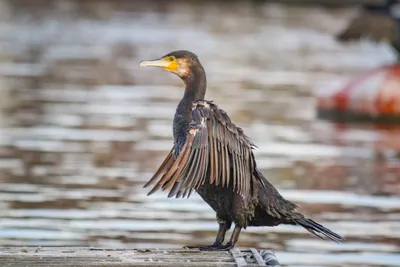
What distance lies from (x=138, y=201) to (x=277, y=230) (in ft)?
5.68

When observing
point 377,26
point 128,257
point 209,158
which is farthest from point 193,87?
point 377,26

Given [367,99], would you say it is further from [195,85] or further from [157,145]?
[195,85]

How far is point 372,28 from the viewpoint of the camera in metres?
21.4

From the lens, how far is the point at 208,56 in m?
34.3

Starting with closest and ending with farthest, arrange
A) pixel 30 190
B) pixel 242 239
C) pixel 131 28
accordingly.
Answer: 1. pixel 242 239
2. pixel 30 190
3. pixel 131 28

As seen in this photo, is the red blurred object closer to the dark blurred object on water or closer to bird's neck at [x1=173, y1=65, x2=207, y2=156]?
the dark blurred object on water

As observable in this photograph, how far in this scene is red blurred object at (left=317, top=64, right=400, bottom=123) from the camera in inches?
810

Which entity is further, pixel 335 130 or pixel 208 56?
pixel 208 56

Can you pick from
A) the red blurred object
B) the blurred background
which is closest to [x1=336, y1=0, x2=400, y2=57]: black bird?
the red blurred object

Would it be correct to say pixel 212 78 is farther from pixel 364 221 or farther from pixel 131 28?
pixel 131 28

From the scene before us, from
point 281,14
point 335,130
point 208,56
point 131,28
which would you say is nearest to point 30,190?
point 335,130

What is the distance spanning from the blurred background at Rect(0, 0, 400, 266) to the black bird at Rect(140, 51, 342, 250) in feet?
6.77

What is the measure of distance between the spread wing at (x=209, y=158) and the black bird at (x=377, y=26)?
43.0 feet

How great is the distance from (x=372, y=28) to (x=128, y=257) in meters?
14.0
